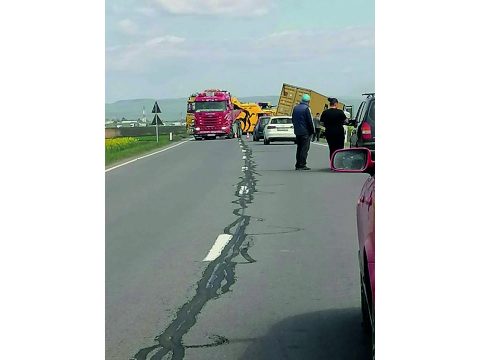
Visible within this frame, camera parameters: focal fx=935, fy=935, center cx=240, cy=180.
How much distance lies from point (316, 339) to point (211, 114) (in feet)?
171

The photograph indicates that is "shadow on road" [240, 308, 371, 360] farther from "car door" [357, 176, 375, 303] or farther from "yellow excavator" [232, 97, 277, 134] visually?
"yellow excavator" [232, 97, 277, 134]

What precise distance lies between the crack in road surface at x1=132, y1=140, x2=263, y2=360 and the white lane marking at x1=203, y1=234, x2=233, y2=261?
0.05 m

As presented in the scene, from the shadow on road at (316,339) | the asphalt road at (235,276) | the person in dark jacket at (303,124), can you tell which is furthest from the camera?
the person in dark jacket at (303,124)

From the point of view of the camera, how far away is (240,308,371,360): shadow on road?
557 centimetres

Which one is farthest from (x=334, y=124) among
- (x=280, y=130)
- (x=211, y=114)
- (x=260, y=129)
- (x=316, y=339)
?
(x=211, y=114)

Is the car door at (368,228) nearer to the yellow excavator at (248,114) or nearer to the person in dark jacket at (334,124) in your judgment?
the person in dark jacket at (334,124)

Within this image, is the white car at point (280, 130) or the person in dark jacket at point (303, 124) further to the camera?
the white car at point (280, 130)

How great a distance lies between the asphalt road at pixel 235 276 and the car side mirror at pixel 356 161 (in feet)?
3.86

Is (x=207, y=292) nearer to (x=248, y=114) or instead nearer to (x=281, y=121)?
(x=281, y=121)

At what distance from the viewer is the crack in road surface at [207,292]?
5.80 m

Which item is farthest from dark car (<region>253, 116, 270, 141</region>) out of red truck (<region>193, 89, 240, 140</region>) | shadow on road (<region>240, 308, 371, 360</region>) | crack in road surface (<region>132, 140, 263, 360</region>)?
shadow on road (<region>240, 308, 371, 360</region>)

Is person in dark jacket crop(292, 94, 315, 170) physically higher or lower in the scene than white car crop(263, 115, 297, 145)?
higher

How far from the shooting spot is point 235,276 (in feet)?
27.5

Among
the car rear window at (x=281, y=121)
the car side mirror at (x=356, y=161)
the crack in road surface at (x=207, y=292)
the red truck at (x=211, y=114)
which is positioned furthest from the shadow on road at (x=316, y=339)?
the red truck at (x=211, y=114)
